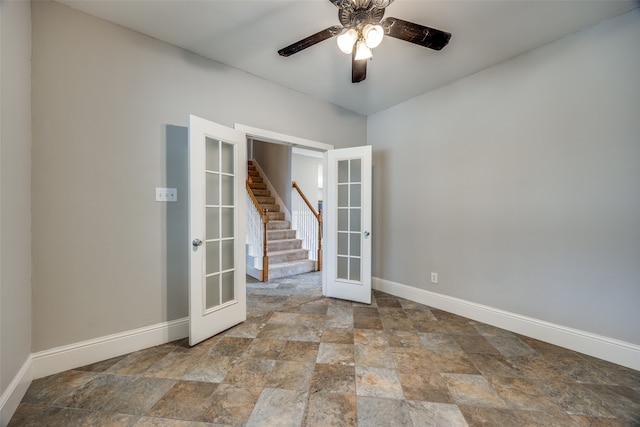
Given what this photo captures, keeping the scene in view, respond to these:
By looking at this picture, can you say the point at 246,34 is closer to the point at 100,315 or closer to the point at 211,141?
the point at 211,141

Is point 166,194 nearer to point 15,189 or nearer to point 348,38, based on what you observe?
point 15,189

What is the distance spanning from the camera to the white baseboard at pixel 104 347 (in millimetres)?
1800

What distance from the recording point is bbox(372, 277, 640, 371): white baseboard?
1.92 m

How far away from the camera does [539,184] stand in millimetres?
2320

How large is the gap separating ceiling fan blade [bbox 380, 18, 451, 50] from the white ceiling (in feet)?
1.17

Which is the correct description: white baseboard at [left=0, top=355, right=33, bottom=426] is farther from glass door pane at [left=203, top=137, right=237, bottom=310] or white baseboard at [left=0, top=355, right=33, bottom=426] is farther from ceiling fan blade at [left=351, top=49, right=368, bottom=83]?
ceiling fan blade at [left=351, top=49, right=368, bottom=83]

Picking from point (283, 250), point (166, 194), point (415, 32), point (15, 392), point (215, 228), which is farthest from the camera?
point (283, 250)

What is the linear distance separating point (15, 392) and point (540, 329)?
390cm

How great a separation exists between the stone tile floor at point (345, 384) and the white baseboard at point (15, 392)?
47mm

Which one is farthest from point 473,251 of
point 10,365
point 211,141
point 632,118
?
point 10,365

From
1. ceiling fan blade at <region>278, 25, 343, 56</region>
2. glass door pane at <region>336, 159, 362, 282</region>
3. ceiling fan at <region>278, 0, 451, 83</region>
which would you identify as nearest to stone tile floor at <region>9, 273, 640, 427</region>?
glass door pane at <region>336, 159, 362, 282</region>

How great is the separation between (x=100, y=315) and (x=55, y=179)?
1087mm

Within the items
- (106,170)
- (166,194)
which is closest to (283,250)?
(166,194)

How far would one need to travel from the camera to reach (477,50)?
2352 millimetres
